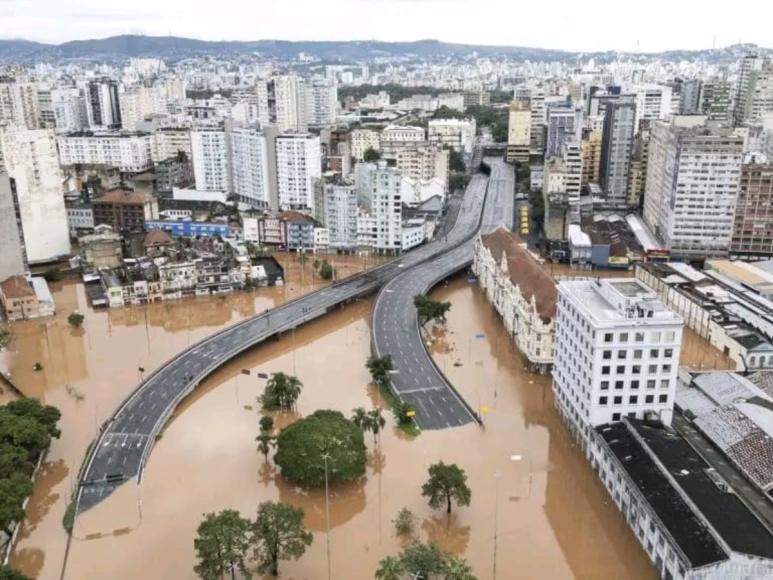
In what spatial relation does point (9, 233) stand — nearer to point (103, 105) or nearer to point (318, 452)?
point (318, 452)

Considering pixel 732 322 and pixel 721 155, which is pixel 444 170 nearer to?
pixel 721 155

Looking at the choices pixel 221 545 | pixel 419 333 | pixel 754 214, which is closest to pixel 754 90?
pixel 754 214

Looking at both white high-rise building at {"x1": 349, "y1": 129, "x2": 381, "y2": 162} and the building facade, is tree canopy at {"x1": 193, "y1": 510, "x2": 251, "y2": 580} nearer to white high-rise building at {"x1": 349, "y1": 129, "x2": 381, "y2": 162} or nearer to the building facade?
the building facade

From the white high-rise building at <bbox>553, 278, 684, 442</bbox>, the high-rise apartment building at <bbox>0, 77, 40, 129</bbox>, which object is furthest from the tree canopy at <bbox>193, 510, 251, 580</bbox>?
the high-rise apartment building at <bbox>0, 77, 40, 129</bbox>

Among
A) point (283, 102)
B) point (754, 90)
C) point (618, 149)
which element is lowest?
point (618, 149)

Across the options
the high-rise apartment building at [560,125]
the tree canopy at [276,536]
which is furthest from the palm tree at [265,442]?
the high-rise apartment building at [560,125]

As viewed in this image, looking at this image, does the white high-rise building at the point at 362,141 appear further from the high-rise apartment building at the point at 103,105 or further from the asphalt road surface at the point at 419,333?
the high-rise apartment building at the point at 103,105

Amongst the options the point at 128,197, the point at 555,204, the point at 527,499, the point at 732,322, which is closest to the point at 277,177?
the point at 128,197
